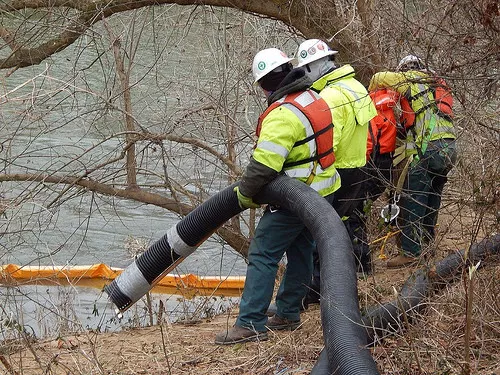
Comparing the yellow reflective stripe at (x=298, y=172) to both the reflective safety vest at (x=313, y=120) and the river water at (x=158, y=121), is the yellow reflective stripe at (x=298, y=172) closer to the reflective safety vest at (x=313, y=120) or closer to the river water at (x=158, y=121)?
the reflective safety vest at (x=313, y=120)

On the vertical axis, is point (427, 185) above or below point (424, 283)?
above

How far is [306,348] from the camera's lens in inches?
216

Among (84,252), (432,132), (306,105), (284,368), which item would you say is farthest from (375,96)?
(84,252)

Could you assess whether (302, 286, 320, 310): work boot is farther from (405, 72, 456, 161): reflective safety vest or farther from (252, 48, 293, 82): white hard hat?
(252, 48, 293, 82): white hard hat

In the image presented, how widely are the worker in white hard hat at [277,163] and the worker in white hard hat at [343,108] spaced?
0.87ft

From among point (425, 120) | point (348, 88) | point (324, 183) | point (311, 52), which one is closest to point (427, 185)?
point (425, 120)

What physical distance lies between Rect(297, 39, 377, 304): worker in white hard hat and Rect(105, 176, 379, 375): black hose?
0.74 m

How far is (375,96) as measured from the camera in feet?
23.4

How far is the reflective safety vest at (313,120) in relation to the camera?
223 inches

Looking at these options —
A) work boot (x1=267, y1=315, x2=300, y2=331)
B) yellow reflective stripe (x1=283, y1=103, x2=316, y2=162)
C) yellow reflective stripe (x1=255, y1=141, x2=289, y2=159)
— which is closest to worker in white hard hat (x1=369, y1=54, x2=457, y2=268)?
yellow reflective stripe (x1=283, y1=103, x2=316, y2=162)

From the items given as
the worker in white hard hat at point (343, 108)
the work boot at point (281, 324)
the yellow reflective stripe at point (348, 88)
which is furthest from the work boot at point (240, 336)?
the yellow reflective stripe at point (348, 88)

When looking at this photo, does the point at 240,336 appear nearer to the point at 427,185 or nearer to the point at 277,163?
the point at 277,163

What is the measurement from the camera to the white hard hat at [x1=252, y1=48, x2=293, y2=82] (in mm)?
5785

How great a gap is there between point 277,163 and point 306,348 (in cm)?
119
